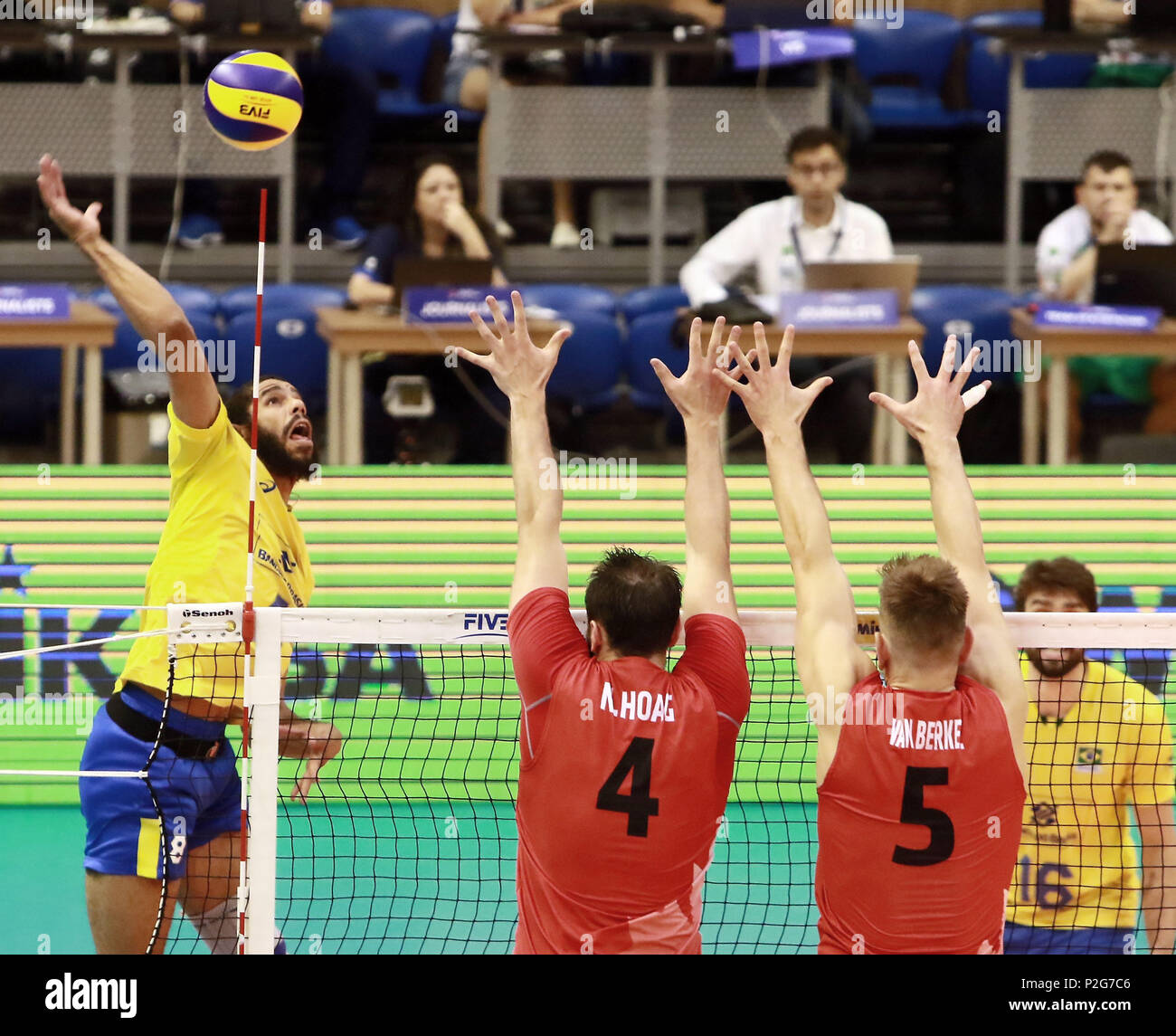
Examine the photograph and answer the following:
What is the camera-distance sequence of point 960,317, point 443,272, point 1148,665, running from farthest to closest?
point 960,317 → point 443,272 → point 1148,665

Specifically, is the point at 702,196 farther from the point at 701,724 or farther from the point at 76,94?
the point at 701,724

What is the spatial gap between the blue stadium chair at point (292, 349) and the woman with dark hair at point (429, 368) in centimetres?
44

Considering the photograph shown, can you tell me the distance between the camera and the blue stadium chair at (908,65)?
42.9ft

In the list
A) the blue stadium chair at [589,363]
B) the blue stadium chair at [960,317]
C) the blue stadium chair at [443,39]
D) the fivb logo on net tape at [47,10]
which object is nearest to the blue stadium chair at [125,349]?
the blue stadium chair at [589,363]

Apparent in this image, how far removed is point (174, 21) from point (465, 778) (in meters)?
6.03

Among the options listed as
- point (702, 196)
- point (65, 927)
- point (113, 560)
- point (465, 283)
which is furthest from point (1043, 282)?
point (65, 927)

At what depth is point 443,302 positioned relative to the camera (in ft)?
32.2

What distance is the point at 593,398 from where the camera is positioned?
35.2ft

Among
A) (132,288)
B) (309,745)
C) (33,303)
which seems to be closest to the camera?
(132,288)

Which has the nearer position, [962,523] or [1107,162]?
[962,523]

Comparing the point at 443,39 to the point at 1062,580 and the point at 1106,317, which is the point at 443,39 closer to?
the point at 1106,317

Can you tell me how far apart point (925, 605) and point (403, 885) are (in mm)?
3624

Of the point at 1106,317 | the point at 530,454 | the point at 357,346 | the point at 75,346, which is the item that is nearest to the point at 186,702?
the point at 530,454

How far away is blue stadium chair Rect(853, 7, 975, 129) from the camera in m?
13.1
